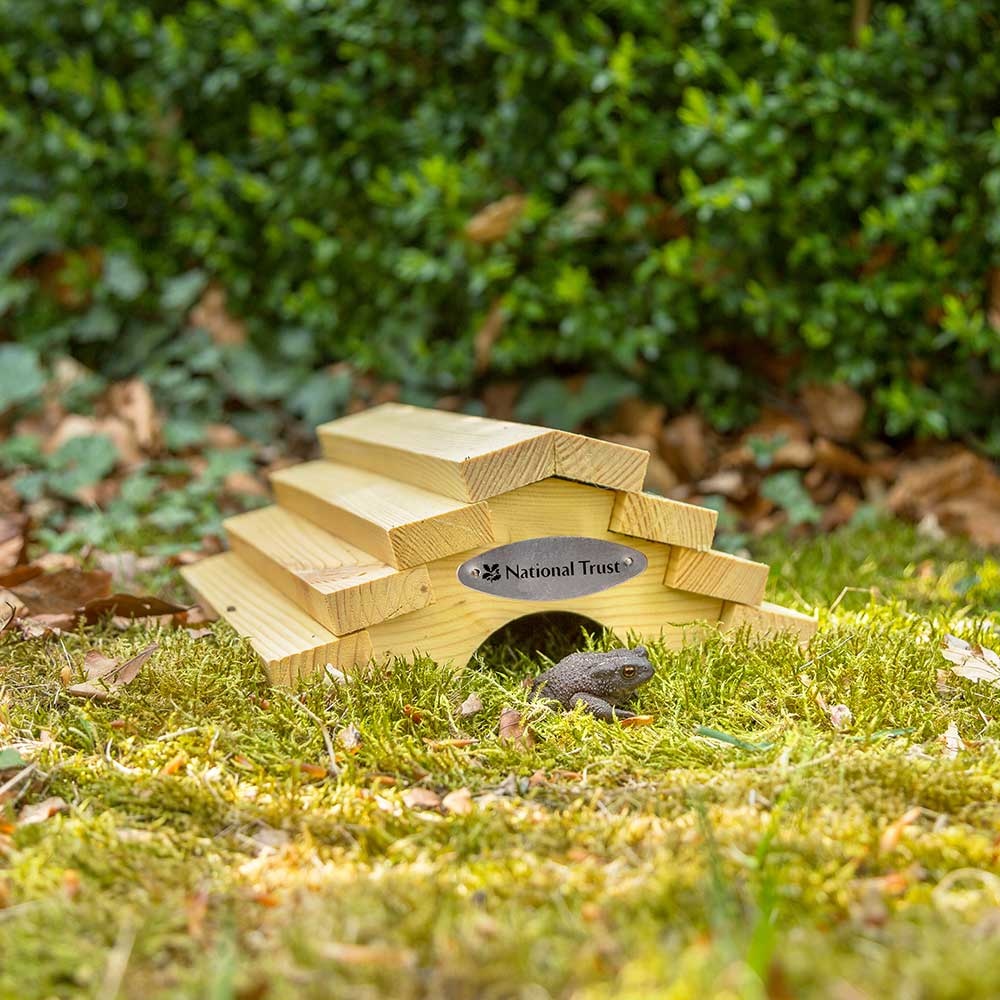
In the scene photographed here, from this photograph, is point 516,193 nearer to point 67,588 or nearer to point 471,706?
point 67,588

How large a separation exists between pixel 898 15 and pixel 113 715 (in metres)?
3.47

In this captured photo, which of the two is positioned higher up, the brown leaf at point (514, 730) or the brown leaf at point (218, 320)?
the brown leaf at point (218, 320)

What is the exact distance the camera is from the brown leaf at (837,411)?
443cm

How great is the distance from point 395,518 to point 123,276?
3236 millimetres

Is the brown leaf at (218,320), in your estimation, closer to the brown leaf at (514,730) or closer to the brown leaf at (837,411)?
the brown leaf at (837,411)

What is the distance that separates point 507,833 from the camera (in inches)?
75.5

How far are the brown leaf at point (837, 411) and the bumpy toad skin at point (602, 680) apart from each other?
2.37 meters

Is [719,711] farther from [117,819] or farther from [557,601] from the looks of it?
[117,819]

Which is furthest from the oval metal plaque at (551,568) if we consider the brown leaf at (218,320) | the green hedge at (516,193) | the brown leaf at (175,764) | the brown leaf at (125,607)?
the brown leaf at (218,320)

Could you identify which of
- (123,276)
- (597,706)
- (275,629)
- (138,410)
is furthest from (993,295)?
(123,276)

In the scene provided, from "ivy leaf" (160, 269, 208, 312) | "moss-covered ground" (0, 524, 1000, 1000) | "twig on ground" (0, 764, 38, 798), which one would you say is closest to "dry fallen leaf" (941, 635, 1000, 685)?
"moss-covered ground" (0, 524, 1000, 1000)

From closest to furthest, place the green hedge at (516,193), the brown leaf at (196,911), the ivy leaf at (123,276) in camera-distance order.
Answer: the brown leaf at (196,911), the green hedge at (516,193), the ivy leaf at (123,276)

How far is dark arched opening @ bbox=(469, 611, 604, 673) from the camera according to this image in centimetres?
273

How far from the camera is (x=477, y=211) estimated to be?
Answer: 4.51 m
